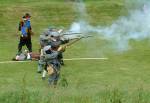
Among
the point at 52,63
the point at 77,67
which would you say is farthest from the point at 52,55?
the point at 77,67

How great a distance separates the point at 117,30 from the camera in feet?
89.8

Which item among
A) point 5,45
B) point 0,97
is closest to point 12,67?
point 5,45

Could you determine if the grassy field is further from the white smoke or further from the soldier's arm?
the soldier's arm

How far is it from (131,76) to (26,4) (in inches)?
683

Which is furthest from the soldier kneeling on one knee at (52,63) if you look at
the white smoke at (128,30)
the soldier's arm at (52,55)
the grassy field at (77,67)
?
the white smoke at (128,30)

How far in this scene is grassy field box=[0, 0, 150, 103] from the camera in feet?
32.9

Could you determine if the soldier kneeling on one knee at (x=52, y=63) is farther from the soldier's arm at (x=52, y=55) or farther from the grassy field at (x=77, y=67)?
the grassy field at (x=77, y=67)

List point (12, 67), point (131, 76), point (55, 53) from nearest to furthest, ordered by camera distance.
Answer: point (55, 53), point (131, 76), point (12, 67)

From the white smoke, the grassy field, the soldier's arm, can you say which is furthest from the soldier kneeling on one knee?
the white smoke

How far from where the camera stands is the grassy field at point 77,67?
395 inches

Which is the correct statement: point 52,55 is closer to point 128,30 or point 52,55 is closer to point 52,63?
point 52,63

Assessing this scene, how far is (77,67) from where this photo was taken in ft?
66.5

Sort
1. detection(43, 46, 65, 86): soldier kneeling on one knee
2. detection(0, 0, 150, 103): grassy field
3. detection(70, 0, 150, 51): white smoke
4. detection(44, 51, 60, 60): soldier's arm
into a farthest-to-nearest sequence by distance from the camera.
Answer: detection(70, 0, 150, 51): white smoke
detection(44, 51, 60, 60): soldier's arm
detection(43, 46, 65, 86): soldier kneeling on one knee
detection(0, 0, 150, 103): grassy field

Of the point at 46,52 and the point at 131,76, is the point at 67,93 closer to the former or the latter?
the point at 46,52
